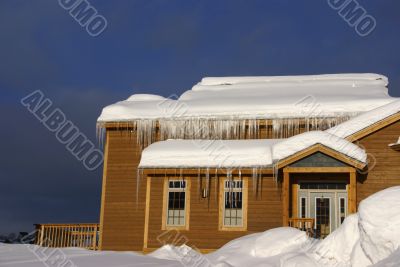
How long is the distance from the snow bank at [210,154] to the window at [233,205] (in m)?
0.83

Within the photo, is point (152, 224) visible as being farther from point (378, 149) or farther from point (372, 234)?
point (372, 234)

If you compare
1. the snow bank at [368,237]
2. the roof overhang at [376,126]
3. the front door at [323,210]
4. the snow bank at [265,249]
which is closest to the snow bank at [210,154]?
the front door at [323,210]

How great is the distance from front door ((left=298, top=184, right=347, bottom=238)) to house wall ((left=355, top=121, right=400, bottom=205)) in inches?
37.1

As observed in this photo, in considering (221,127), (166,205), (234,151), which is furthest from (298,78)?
(166,205)

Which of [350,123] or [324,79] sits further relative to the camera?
[324,79]

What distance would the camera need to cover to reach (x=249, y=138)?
827 inches

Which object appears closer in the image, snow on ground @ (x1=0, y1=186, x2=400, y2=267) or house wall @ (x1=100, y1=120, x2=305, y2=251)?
snow on ground @ (x1=0, y1=186, x2=400, y2=267)

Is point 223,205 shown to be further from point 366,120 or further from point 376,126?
point 376,126

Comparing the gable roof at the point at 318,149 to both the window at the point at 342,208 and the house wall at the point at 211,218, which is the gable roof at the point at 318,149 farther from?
the window at the point at 342,208

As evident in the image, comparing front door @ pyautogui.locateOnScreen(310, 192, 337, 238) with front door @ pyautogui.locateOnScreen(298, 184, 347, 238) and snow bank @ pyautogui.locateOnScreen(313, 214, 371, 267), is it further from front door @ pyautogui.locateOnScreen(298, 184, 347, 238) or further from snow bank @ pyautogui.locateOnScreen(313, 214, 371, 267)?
snow bank @ pyautogui.locateOnScreen(313, 214, 371, 267)

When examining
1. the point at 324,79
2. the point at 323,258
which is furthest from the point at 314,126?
the point at 323,258

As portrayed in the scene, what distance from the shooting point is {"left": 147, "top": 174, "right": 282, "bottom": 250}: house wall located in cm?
1852

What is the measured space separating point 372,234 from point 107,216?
1230cm

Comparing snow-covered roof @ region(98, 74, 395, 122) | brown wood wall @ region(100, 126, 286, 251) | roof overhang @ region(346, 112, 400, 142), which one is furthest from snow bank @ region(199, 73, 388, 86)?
roof overhang @ region(346, 112, 400, 142)
